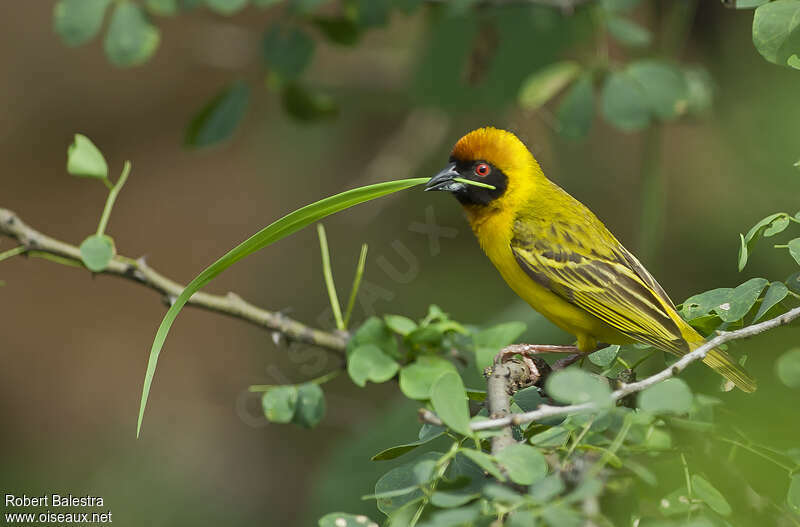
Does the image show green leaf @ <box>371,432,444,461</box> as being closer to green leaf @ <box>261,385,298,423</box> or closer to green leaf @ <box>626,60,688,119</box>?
green leaf @ <box>261,385,298,423</box>

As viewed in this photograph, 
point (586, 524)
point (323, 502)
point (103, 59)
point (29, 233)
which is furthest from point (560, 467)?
point (103, 59)

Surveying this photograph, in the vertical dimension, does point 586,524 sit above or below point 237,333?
below

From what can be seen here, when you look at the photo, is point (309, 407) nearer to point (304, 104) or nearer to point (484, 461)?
point (484, 461)

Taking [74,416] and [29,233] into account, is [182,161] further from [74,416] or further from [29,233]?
[29,233]

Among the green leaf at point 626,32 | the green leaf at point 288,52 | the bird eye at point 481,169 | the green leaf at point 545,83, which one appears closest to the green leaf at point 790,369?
the bird eye at point 481,169

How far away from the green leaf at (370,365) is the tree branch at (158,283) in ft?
0.87

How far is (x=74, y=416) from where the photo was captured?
20.5 feet

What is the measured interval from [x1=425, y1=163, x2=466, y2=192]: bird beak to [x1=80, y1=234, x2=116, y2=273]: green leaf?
1119 mm

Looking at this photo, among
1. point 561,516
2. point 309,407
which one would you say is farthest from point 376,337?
point 561,516

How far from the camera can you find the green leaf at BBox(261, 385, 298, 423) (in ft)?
7.06

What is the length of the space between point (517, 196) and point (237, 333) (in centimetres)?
388

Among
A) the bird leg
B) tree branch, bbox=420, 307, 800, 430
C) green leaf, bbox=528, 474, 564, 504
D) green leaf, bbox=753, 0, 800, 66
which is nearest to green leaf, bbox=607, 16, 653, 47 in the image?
the bird leg

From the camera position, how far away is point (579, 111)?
336 centimetres

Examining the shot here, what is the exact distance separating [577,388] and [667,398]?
119 millimetres
